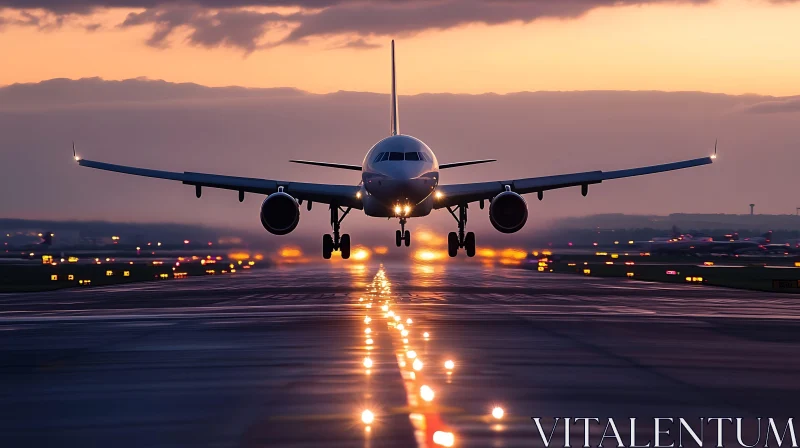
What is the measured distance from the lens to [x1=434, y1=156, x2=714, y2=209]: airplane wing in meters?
57.5

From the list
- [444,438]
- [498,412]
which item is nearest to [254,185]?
[498,412]

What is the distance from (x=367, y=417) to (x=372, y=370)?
610cm

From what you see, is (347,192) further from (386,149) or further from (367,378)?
(367,378)

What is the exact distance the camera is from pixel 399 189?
51.1 m

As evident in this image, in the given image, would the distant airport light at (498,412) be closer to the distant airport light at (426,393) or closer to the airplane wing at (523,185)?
the distant airport light at (426,393)

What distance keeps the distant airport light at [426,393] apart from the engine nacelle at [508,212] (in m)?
34.6

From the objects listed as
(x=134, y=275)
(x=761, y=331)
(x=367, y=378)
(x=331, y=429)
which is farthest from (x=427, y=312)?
(x=134, y=275)

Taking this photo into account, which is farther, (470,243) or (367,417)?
(470,243)

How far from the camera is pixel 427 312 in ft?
134

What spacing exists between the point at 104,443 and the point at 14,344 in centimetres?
1587

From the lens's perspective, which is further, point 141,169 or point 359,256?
point 359,256

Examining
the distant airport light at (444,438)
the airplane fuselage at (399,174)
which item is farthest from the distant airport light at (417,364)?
the airplane fuselage at (399,174)

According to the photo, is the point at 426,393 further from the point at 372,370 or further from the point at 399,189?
the point at 399,189

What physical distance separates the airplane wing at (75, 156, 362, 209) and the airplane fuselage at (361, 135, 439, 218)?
3.17m
